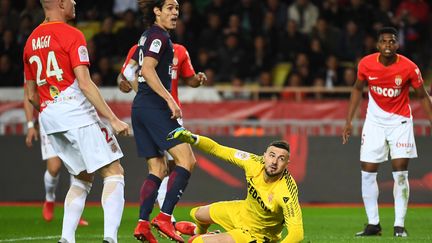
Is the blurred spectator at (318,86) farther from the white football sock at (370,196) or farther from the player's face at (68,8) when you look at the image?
the player's face at (68,8)

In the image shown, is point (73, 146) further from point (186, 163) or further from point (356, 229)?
point (356, 229)

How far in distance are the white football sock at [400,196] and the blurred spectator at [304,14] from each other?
981 cm

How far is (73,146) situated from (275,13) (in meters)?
13.0

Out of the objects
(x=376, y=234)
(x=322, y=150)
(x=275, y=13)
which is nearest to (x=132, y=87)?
(x=376, y=234)

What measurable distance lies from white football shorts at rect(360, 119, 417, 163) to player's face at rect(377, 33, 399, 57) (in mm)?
838

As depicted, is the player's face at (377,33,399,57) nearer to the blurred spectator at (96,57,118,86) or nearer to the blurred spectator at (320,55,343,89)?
the blurred spectator at (320,55,343,89)

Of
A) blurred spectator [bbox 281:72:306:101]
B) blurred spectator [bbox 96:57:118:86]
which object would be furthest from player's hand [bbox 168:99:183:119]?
blurred spectator [bbox 96:57:118:86]

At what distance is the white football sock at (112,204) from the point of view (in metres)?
8.54

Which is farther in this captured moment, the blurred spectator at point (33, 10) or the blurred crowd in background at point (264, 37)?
the blurred spectator at point (33, 10)

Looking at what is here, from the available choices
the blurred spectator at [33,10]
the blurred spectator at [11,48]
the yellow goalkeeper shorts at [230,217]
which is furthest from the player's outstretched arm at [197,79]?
the blurred spectator at [33,10]

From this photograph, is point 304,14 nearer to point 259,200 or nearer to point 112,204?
point 259,200

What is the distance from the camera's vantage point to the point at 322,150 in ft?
55.1

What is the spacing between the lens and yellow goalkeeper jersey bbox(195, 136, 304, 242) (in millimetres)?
8859

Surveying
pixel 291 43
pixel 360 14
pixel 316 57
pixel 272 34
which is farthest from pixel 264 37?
pixel 360 14
